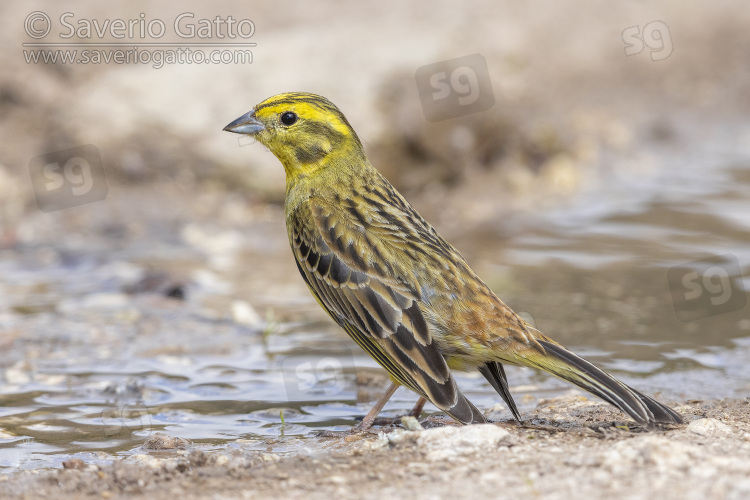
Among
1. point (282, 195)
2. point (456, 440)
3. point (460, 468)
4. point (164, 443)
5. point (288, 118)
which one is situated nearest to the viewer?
point (460, 468)

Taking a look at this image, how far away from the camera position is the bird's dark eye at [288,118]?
597cm

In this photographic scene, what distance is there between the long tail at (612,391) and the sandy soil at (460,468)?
83mm

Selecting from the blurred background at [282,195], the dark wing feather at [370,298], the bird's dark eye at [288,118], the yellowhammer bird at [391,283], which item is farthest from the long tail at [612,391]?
the bird's dark eye at [288,118]

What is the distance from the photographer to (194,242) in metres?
9.60

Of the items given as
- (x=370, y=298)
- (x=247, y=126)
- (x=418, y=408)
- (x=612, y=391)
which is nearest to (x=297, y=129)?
(x=247, y=126)

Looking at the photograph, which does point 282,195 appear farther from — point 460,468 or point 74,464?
point 460,468

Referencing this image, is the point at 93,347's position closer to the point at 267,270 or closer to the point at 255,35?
the point at 267,270

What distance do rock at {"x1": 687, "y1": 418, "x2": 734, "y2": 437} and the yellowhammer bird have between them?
0.41 feet

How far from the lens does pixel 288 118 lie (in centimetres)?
597

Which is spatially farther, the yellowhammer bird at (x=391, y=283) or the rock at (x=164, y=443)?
the rock at (x=164, y=443)

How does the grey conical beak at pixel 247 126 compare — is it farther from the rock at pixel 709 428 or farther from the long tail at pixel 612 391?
the rock at pixel 709 428

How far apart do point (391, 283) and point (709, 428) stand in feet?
5.59

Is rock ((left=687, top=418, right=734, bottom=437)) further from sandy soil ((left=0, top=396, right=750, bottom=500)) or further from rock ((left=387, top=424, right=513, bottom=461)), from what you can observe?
rock ((left=387, top=424, right=513, bottom=461))

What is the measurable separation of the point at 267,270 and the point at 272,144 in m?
3.10
